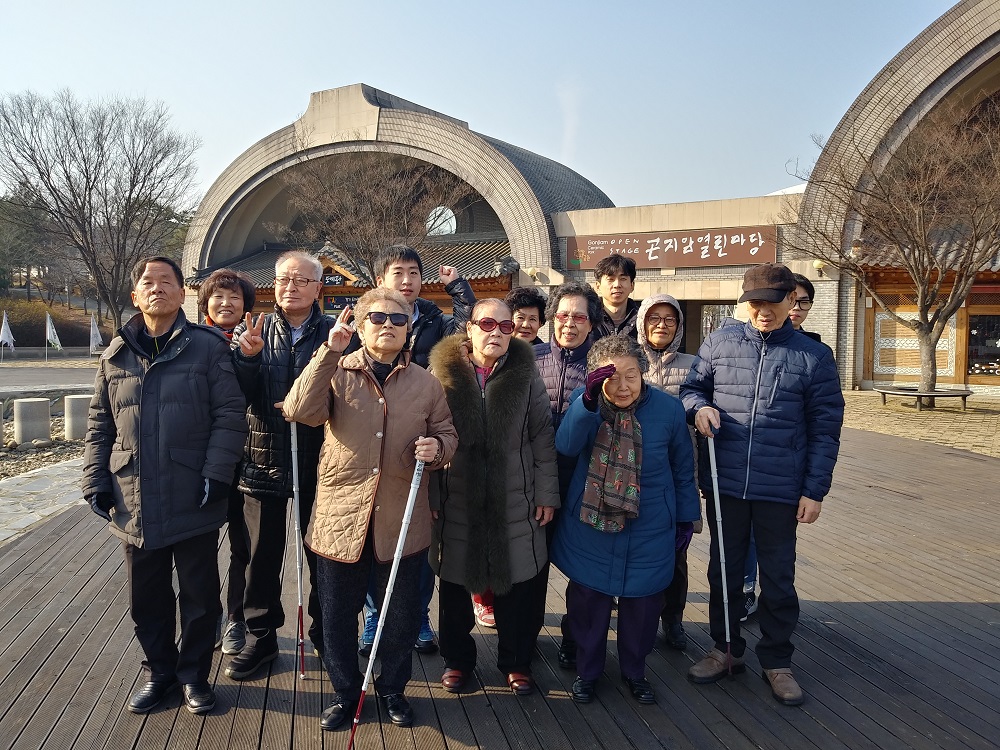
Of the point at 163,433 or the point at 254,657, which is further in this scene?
the point at 254,657

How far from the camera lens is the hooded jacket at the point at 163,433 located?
8.91ft

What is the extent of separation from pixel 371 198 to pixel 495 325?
16242mm

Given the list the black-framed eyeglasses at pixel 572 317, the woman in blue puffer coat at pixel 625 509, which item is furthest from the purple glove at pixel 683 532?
the black-framed eyeglasses at pixel 572 317

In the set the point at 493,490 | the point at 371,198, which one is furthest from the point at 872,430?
the point at 371,198

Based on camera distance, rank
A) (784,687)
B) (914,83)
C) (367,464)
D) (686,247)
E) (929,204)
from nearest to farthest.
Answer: (367,464) < (784,687) < (929,204) < (914,83) < (686,247)

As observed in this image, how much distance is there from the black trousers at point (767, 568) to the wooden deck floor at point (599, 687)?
211 millimetres

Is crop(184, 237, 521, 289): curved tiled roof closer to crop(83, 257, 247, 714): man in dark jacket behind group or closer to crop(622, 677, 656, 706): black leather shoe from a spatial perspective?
crop(83, 257, 247, 714): man in dark jacket behind group

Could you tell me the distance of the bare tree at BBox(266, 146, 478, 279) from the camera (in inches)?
703

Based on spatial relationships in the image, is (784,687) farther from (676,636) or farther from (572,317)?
(572,317)

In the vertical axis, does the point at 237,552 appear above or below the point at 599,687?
above

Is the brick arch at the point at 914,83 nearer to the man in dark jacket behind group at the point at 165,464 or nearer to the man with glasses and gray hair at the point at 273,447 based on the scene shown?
the man with glasses and gray hair at the point at 273,447

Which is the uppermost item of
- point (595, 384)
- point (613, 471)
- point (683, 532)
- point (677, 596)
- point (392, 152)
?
point (392, 152)

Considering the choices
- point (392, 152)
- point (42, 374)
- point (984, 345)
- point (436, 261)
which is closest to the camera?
point (984, 345)

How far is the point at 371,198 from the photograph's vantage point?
59.1ft
